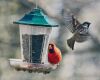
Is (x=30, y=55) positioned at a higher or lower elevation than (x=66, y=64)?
higher

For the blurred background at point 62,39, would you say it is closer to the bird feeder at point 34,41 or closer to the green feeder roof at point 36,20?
the bird feeder at point 34,41

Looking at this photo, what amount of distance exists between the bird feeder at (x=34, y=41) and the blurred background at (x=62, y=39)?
168 cm

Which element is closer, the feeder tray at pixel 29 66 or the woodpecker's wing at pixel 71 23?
the feeder tray at pixel 29 66

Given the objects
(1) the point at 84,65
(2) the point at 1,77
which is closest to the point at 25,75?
(2) the point at 1,77

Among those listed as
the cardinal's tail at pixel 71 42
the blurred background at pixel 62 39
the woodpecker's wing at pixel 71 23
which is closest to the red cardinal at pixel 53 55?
the woodpecker's wing at pixel 71 23

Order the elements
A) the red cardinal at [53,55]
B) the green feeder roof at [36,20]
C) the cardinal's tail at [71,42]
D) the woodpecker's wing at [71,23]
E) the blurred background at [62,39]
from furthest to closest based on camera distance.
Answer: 1. the blurred background at [62,39]
2. the cardinal's tail at [71,42]
3. the woodpecker's wing at [71,23]
4. the red cardinal at [53,55]
5. the green feeder roof at [36,20]

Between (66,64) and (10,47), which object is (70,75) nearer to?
(66,64)

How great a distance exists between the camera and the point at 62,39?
5.73m

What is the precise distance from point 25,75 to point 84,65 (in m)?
0.62

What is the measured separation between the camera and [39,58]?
3965mm

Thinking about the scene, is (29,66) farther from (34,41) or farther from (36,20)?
(36,20)

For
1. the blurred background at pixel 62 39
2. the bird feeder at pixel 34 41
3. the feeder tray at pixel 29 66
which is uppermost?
the bird feeder at pixel 34 41

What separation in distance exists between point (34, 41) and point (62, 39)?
5.79 feet

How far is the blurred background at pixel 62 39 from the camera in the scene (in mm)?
5707
